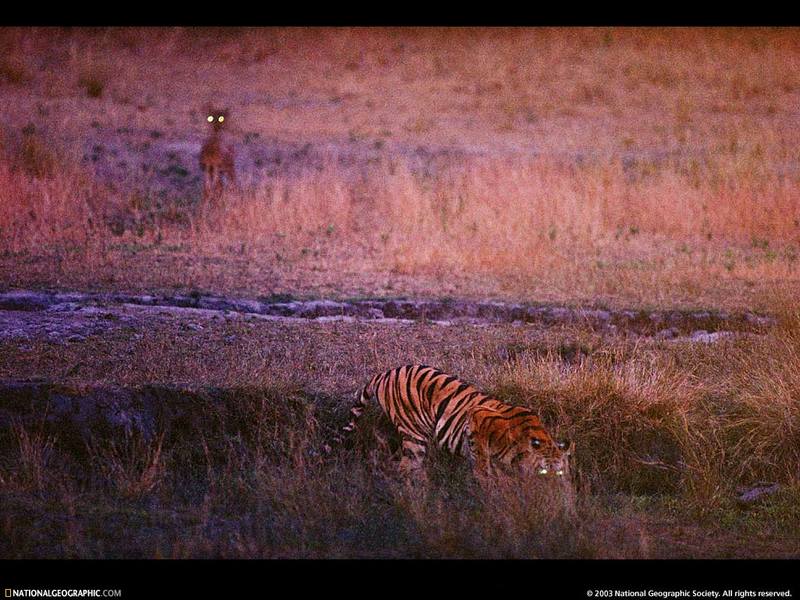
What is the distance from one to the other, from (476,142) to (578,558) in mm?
15468

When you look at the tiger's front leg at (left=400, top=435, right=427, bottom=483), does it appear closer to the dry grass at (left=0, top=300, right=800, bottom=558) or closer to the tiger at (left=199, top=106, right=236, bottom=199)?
the dry grass at (left=0, top=300, right=800, bottom=558)

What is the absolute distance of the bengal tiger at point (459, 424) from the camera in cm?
779

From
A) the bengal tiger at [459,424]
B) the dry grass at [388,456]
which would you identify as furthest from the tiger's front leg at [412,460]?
the dry grass at [388,456]

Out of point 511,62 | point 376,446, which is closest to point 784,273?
point 376,446

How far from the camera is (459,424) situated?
330 inches

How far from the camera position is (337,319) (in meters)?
11.6

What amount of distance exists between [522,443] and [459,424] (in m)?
0.70

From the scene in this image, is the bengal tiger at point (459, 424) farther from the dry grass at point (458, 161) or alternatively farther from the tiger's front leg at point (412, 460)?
the dry grass at point (458, 161)

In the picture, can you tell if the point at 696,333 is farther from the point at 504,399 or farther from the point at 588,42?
the point at 588,42
